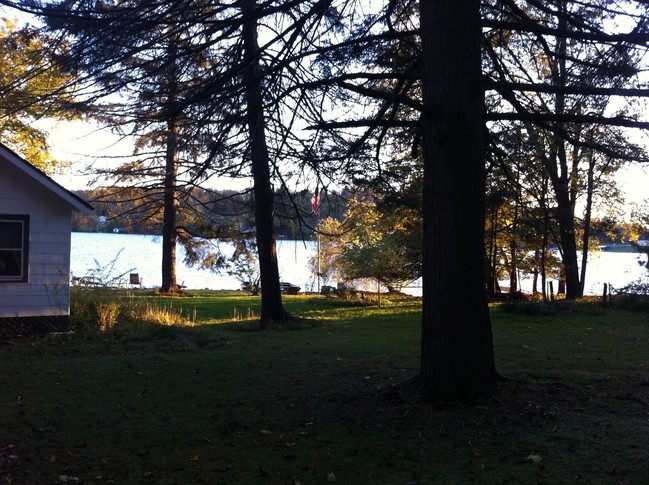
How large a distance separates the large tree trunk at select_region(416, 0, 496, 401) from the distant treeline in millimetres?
3717

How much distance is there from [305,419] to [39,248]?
822cm

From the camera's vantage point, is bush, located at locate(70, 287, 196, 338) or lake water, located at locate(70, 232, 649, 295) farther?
lake water, located at locate(70, 232, 649, 295)

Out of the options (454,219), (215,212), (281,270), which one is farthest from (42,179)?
(281,270)

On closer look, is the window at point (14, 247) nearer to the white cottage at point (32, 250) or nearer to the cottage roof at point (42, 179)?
the white cottage at point (32, 250)

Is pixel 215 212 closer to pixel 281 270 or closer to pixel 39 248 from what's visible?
pixel 39 248

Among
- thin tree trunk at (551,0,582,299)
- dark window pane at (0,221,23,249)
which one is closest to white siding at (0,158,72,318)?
dark window pane at (0,221,23,249)

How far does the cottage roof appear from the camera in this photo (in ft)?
37.5

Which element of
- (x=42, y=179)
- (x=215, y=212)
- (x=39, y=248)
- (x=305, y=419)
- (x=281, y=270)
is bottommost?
(x=305, y=419)

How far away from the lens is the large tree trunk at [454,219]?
20.6 ft

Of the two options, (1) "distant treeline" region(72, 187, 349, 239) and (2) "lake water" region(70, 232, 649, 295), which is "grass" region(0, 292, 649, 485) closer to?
(1) "distant treeline" region(72, 187, 349, 239)

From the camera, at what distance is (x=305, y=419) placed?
249 inches

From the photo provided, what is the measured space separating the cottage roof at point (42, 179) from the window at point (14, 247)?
82cm

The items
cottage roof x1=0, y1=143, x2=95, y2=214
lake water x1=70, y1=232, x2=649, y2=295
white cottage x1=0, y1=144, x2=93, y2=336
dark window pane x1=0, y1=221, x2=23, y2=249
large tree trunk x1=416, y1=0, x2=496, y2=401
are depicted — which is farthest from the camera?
lake water x1=70, y1=232, x2=649, y2=295

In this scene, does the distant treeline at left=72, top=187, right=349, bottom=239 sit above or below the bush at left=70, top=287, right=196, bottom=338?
above
